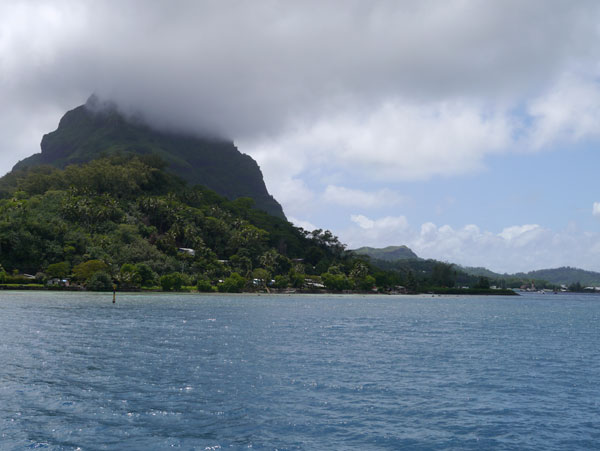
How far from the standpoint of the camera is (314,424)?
76.1 feet

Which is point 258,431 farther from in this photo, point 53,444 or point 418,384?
point 418,384

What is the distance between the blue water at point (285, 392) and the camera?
70.5 ft

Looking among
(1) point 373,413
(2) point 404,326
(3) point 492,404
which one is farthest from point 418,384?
(2) point 404,326

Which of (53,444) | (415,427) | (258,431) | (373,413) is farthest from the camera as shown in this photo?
(373,413)

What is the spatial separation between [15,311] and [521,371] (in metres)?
68.9

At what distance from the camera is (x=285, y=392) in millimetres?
29094

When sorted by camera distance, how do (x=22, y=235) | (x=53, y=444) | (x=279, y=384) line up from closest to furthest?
1. (x=53, y=444)
2. (x=279, y=384)
3. (x=22, y=235)

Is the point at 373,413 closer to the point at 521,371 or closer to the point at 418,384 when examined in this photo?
the point at 418,384

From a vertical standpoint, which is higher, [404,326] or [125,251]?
[125,251]

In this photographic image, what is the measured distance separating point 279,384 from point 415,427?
10.3m

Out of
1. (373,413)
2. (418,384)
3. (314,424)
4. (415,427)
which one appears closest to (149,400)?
(314,424)

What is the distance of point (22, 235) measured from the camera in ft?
509

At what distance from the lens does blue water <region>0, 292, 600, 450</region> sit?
21484 mm

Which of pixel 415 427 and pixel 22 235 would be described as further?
pixel 22 235
